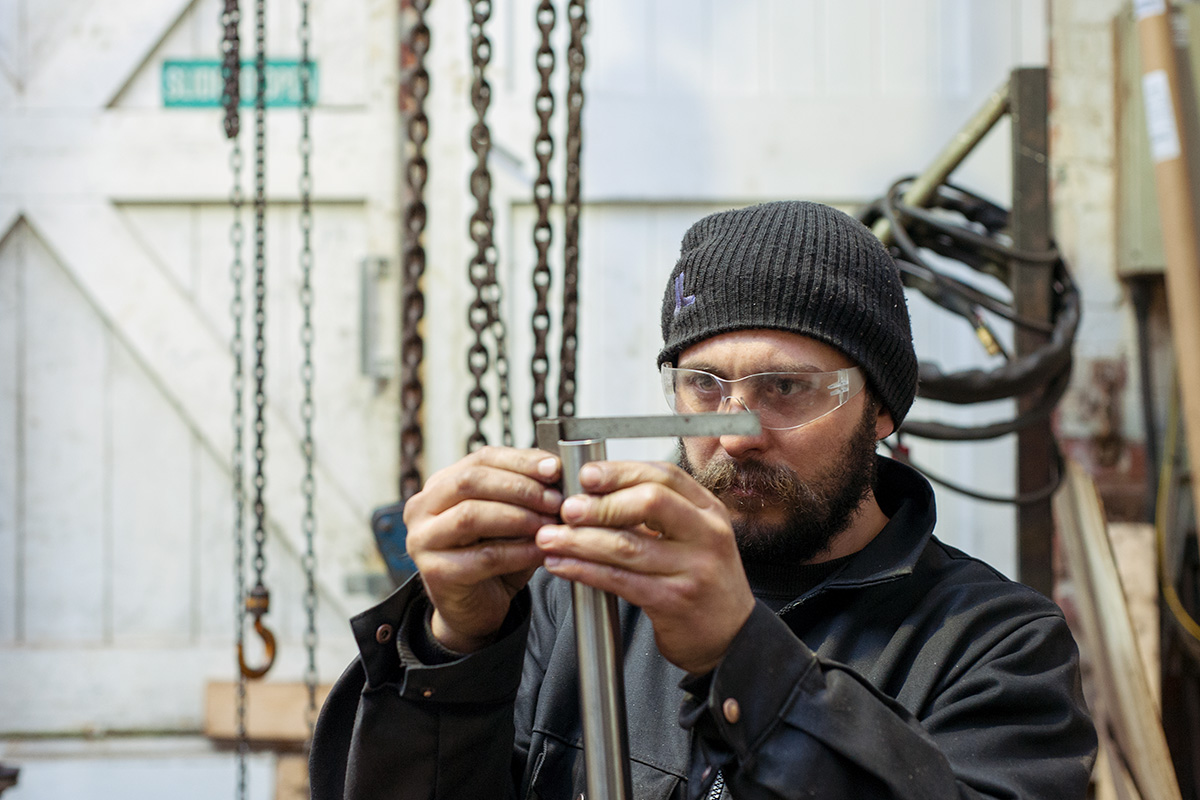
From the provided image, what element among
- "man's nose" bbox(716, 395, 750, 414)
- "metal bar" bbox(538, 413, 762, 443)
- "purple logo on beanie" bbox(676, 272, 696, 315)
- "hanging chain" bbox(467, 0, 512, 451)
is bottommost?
"metal bar" bbox(538, 413, 762, 443)

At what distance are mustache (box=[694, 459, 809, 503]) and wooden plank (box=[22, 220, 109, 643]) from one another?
2.14m

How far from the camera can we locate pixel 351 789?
896 millimetres

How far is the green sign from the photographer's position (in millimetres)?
2545

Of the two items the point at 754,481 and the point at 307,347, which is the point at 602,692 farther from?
the point at 307,347

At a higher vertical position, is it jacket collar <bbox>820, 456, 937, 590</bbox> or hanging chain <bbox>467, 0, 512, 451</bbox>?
hanging chain <bbox>467, 0, 512, 451</bbox>

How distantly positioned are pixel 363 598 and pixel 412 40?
1.51 m

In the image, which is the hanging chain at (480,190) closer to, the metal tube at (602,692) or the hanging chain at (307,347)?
the hanging chain at (307,347)

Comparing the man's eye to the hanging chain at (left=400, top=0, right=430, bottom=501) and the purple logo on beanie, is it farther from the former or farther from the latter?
the hanging chain at (left=400, top=0, right=430, bottom=501)

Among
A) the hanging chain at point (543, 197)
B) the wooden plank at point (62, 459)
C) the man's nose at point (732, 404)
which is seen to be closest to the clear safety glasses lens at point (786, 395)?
the man's nose at point (732, 404)

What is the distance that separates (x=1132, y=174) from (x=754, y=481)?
76.4 inches

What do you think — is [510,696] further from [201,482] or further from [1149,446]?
[1149,446]

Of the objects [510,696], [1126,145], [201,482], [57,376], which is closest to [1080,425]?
[1126,145]

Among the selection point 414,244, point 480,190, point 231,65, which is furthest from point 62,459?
point 480,190

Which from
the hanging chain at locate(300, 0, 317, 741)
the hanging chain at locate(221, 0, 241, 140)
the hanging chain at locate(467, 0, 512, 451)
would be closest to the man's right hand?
the hanging chain at locate(467, 0, 512, 451)
